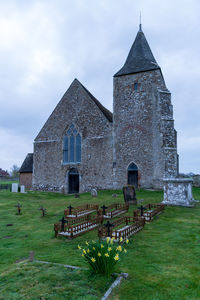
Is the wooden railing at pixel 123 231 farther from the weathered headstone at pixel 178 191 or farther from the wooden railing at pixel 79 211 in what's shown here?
the weathered headstone at pixel 178 191

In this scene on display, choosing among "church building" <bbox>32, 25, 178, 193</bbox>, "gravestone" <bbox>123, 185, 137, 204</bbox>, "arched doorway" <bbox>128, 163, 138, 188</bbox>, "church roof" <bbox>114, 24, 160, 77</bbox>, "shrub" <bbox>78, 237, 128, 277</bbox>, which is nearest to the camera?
"shrub" <bbox>78, 237, 128, 277</bbox>

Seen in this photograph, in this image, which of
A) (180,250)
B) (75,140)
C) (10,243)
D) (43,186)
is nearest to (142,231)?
(180,250)

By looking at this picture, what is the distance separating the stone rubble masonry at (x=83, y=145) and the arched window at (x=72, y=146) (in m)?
0.49

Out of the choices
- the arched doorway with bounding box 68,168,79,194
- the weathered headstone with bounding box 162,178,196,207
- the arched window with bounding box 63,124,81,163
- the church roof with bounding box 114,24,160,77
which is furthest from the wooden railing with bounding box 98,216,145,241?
the church roof with bounding box 114,24,160,77

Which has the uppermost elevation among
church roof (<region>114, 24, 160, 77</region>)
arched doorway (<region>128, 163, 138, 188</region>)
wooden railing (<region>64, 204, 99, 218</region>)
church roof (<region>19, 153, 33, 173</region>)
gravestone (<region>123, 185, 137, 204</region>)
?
church roof (<region>114, 24, 160, 77</region>)

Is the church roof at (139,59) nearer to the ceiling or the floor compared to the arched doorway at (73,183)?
nearer to the ceiling

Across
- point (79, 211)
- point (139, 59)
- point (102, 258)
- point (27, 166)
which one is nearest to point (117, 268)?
point (102, 258)

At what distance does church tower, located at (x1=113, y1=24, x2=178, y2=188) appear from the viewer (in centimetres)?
2159

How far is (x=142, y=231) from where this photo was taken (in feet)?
28.4

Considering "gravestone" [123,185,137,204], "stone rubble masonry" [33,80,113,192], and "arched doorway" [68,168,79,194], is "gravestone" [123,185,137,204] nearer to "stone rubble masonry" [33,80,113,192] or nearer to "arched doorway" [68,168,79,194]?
"stone rubble masonry" [33,80,113,192]

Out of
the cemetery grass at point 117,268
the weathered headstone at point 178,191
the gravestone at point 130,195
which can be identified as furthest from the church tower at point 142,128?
the cemetery grass at point 117,268

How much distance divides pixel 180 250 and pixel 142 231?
90.2 inches

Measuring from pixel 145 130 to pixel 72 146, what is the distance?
29.8ft

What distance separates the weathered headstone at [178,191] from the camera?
1373 cm
